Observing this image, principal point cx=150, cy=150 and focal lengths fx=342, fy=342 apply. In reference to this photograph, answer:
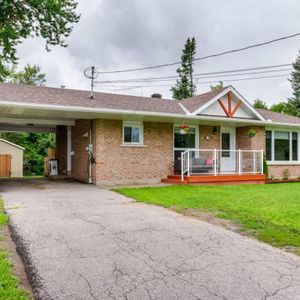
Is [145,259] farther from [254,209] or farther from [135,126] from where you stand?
[135,126]

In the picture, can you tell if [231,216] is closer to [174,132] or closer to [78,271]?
[78,271]

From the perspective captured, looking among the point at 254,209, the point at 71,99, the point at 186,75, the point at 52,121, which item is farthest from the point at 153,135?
the point at 186,75

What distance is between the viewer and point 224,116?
1625 cm

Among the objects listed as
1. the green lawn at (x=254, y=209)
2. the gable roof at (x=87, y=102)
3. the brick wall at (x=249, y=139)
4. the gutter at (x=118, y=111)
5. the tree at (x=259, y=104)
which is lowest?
the green lawn at (x=254, y=209)

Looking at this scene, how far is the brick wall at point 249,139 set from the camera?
56.6 ft

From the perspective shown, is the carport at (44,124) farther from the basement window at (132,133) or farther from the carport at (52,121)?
the basement window at (132,133)

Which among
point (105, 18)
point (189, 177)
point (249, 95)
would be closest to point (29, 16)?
point (105, 18)

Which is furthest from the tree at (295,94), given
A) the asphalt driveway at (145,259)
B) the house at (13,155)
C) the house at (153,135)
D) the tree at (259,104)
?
the asphalt driveway at (145,259)

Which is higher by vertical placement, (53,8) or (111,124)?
(53,8)

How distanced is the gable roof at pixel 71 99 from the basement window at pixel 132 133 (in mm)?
802

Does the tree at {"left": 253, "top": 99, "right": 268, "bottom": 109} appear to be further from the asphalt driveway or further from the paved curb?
the paved curb

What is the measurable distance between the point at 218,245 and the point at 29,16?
13.7 m

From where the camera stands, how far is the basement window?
14688mm

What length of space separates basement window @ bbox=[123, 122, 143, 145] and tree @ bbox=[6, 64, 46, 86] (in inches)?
1213
